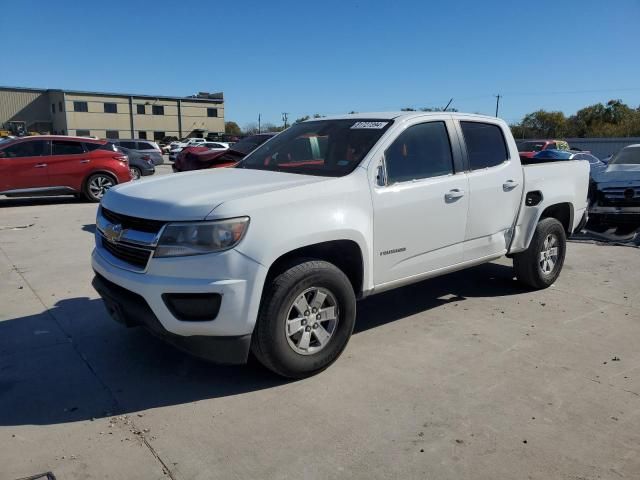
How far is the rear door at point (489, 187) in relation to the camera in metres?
4.83

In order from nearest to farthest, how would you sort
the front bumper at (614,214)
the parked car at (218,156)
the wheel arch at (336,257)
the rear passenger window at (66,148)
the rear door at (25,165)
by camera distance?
1. the wheel arch at (336,257)
2. the front bumper at (614,214)
3. the parked car at (218,156)
4. the rear door at (25,165)
5. the rear passenger window at (66,148)

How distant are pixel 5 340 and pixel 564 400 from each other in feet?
13.9

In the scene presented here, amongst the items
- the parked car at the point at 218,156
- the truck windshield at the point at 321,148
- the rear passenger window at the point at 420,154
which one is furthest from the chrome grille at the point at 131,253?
the parked car at the point at 218,156

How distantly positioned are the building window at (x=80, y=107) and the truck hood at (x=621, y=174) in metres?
76.9

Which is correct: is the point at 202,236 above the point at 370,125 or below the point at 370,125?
below

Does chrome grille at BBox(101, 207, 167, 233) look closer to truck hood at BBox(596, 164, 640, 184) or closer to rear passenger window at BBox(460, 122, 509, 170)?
rear passenger window at BBox(460, 122, 509, 170)

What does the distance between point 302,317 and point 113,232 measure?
1.41 meters

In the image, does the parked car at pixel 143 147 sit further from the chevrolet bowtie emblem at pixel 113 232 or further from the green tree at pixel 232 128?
the green tree at pixel 232 128

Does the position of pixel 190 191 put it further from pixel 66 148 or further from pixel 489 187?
pixel 66 148

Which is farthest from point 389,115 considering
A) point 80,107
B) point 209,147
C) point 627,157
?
point 80,107

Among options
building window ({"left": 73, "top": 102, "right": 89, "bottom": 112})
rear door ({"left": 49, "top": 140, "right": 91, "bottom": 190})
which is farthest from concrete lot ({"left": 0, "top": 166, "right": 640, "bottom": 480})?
building window ({"left": 73, "top": 102, "right": 89, "bottom": 112})

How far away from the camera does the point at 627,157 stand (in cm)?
1012

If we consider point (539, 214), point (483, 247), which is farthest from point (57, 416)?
point (539, 214)

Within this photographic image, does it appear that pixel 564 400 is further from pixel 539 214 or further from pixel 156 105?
pixel 156 105
